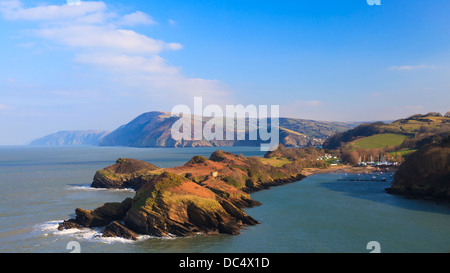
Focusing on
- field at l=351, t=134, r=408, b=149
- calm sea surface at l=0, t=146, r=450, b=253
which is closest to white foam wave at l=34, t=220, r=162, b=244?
calm sea surface at l=0, t=146, r=450, b=253

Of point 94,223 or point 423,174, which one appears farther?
point 423,174

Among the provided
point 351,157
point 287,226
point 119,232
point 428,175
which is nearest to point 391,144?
point 351,157

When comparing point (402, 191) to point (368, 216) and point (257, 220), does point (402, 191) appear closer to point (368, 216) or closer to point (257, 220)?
point (368, 216)

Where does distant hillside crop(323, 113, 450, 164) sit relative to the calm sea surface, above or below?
above

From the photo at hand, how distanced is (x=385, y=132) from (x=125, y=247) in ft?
629

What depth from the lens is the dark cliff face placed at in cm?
6026

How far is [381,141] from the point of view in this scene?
543 feet

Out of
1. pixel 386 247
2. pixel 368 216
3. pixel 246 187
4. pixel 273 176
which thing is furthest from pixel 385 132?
pixel 386 247

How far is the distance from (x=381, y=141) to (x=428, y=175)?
359 ft

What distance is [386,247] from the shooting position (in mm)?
33062

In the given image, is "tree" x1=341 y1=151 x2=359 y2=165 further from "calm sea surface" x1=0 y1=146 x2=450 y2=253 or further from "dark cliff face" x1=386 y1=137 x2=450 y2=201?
"calm sea surface" x1=0 y1=146 x2=450 y2=253

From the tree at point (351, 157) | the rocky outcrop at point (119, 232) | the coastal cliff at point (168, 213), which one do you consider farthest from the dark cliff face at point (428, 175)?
the tree at point (351, 157)

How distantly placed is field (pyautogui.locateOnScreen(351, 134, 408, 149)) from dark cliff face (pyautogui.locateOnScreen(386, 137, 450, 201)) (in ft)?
303

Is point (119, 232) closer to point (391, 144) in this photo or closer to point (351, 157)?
point (351, 157)
